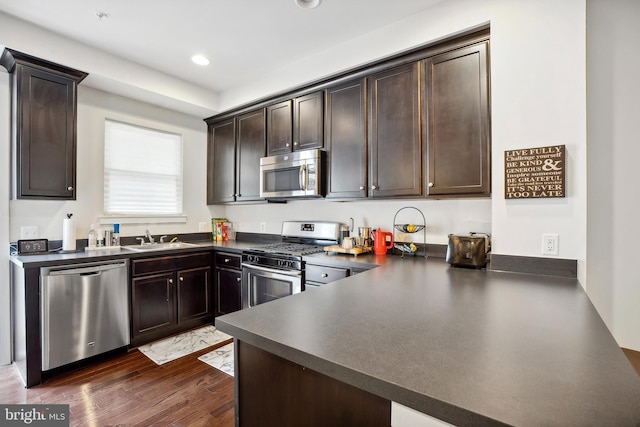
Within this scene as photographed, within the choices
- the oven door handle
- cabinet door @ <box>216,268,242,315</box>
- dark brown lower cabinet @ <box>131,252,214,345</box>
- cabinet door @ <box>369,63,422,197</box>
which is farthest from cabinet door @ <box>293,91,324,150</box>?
dark brown lower cabinet @ <box>131,252,214,345</box>

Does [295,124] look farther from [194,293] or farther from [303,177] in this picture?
[194,293]

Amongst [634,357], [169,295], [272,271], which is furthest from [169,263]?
[634,357]

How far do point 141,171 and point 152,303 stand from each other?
1.52 metres

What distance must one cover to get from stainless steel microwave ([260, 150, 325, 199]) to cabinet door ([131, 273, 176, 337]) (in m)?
1.35

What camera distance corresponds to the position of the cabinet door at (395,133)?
235cm

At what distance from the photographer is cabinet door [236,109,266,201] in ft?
11.4

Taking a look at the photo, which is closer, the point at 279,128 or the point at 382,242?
the point at 382,242

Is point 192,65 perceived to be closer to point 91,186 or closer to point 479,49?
point 91,186

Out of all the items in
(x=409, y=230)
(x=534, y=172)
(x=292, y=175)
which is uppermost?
(x=292, y=175)

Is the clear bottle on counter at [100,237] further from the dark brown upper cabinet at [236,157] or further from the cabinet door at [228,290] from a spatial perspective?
the dark brown upper cabinet at [236,157]

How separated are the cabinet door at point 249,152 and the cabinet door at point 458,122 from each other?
6.21 ft

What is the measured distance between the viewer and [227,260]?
339cm

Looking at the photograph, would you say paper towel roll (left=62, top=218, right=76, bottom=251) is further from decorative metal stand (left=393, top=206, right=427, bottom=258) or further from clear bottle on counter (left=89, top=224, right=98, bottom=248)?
decorative metal stand (left=393, top=206, right=427, bottom=258)

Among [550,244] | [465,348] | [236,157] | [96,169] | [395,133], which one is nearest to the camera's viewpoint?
[465,348]
